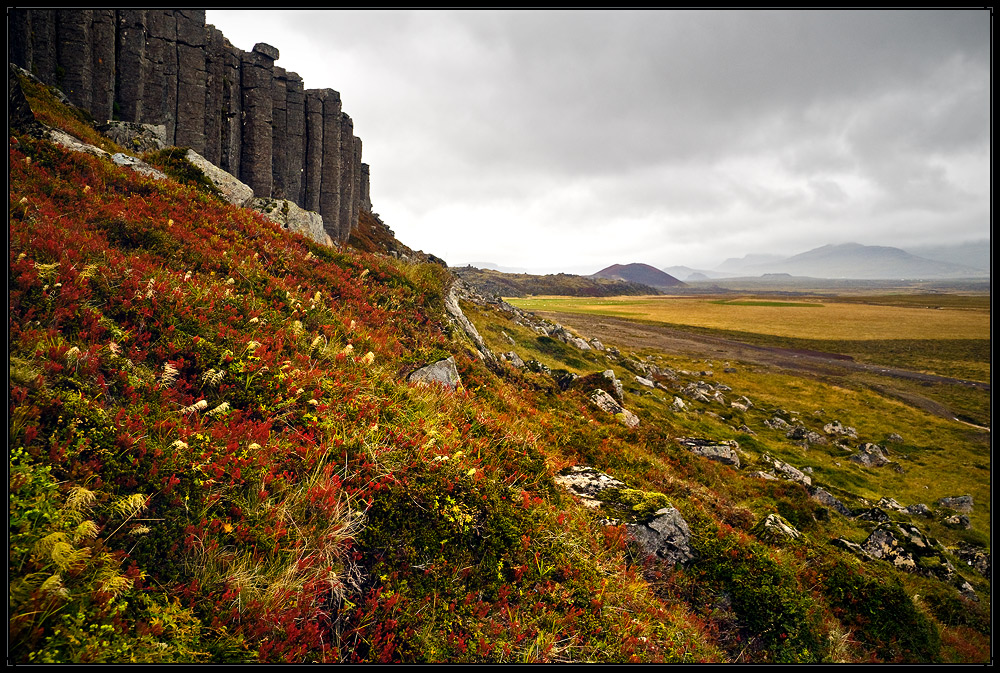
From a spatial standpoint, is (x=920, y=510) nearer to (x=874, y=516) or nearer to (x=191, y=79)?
(x=874, y=516)

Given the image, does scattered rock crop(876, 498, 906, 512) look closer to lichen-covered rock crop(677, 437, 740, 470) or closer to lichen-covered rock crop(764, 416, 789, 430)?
lichen-covered rock crop(677, 437, 740, 470)

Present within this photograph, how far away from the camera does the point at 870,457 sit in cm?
1931

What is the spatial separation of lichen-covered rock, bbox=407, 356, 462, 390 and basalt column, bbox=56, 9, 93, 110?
29.5m

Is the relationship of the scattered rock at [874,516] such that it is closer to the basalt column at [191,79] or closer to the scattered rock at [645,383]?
the scattered rock at [645,383]

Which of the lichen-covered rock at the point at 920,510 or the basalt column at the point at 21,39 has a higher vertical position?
the basalt column at the point at 21,39

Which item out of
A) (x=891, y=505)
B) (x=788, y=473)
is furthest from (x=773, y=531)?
(x=891, y=505)

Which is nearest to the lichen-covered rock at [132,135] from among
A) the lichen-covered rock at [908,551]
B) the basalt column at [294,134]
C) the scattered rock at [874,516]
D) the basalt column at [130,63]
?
the basalt column at [130,63]

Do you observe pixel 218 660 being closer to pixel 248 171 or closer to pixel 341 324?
pixel 341 324

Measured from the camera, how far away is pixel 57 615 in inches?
102

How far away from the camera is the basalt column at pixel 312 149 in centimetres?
4084

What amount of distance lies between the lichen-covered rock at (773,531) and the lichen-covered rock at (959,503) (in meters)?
12.9

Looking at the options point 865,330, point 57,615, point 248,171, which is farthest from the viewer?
point 865,330

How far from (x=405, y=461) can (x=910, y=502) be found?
70.4 ft

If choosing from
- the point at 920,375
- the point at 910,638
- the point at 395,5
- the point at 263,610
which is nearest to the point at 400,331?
the point at 395,5
